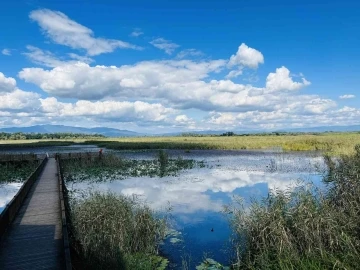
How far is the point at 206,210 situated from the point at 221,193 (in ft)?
15.7

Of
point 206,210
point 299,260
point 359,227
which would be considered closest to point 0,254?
point 299,260

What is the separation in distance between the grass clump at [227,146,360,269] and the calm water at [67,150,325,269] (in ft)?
5.41

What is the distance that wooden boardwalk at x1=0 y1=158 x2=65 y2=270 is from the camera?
337 inches

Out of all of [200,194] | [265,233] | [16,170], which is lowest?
[200,194]

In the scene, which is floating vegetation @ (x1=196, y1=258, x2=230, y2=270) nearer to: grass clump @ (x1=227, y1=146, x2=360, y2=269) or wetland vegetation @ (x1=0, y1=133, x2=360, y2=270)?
wetland vegetation @ (x1=0, y1=133, x2=360, y2=270)

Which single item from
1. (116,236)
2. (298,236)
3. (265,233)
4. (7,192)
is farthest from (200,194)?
(7,192)

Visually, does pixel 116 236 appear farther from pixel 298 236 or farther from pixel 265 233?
pixel 298 236

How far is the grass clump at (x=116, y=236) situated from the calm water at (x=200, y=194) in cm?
86

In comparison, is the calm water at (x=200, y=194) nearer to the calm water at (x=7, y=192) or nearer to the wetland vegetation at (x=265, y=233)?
the wetland vegetation at (x=265, y=233)

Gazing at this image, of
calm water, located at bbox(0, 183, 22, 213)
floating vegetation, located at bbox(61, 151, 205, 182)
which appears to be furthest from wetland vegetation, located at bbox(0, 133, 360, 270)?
floating vegetation, located at bbox(61, 151, 205, 182)

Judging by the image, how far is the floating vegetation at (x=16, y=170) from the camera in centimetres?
3081

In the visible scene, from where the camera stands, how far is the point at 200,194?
22375mm

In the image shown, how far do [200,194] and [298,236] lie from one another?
12771 millimetres

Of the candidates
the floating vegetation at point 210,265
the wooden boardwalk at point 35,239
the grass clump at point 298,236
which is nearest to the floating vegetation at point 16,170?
the wooden boardwalk at point 35,239
